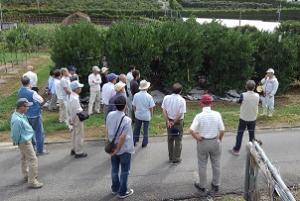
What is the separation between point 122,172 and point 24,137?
6.20 feet

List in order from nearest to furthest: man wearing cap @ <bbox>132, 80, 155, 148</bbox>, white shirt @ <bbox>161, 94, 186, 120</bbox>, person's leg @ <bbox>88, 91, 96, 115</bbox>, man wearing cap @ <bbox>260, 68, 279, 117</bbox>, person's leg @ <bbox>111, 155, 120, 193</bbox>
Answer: person's leg @ <bbox>111, 155, 120, 193</bbox> → white shirt @ <bbox>161, 94, 186, 120</bbox> → man wearing cap @ <bbox>132, 80, 155, 148</bbox> → man wearing cap @ <bbox>260, 68, 279, 117</bbox> → person's leg @ <bbox>88, 91, 96, 115</bbox>

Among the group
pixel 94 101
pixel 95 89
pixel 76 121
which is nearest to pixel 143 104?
pixel 76 121

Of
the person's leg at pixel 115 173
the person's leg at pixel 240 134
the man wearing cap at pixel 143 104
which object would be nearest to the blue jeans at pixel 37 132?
the man wearing cap at pixel 143 104

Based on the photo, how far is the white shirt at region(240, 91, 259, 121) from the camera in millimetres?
10036

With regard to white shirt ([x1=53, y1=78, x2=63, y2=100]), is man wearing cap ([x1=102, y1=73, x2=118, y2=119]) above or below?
above

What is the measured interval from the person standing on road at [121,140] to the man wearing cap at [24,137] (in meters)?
1.53

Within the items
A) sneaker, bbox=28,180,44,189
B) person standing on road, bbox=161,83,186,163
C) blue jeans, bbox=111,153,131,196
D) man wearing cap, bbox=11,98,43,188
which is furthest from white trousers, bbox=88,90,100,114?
blue jeans, bbox=111,153,131,196

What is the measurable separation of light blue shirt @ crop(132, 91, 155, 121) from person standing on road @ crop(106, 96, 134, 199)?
7.67 ft

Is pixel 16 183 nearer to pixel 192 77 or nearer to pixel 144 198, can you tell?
pixel 144 198

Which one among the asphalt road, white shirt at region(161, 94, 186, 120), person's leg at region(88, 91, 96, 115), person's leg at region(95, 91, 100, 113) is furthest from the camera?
person's leg at region(95, 91, 100, 113)

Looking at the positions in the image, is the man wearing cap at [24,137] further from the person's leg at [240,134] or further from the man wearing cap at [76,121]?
the person's leg at [240,134]

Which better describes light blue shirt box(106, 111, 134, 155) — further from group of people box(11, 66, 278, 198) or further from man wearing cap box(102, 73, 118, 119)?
man wearing cap box(102, 73, 118, 119)

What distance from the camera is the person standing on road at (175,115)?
9594 millimetres

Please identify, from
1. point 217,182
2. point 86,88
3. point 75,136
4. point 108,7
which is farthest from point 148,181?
point 108,7
